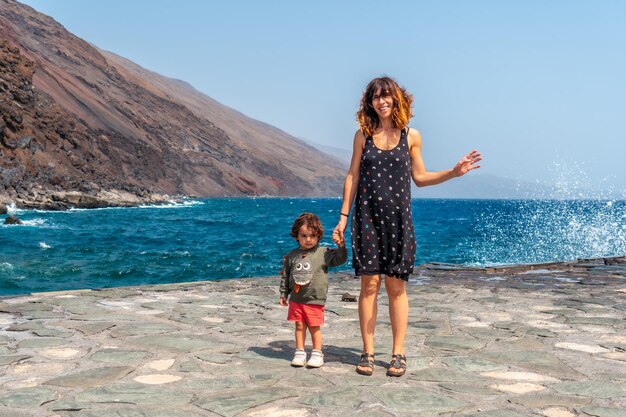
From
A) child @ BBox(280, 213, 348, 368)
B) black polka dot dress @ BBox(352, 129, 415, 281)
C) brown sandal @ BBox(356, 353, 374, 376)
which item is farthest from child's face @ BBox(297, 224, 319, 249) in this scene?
brown sandal @ BBox(356, 353, 374, 376)

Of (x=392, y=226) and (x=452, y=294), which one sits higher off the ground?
(x=392, y=226)

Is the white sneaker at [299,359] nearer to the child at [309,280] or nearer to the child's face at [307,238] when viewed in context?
the child at [309,280]

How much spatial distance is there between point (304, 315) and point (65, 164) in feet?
233

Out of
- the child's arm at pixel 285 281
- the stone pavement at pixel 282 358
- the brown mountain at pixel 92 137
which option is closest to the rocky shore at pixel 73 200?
the brown mountain at pixel 92 137

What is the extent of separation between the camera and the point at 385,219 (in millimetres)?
4445

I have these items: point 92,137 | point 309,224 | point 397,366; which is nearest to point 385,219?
point 309,224

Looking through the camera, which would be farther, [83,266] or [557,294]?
[83,266]

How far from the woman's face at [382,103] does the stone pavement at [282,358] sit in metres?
1.87

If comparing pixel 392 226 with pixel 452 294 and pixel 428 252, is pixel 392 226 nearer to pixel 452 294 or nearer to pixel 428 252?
pixel 452 294

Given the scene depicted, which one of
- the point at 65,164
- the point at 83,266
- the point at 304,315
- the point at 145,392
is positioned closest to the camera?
the point at 145,392

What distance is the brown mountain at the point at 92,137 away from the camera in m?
62.7

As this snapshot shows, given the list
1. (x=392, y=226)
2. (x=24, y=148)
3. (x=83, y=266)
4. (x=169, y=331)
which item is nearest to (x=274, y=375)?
(x=392, y=226)

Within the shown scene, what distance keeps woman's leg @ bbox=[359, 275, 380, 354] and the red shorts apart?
331mm

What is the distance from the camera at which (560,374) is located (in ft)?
14.8
